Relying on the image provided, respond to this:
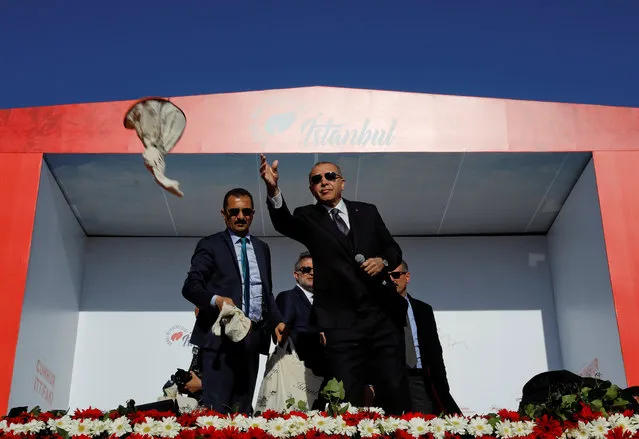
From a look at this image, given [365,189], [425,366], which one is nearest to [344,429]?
[425,366]

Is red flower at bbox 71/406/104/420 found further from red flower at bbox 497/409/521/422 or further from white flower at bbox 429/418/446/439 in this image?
red flower at bbox 497/409/521/422

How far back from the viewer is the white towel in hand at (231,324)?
4.27 meters

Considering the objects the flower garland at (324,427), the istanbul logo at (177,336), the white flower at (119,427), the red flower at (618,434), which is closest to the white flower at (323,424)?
the flower garland at (324,427)

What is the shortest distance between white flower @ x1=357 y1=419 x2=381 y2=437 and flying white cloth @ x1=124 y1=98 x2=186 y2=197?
2.03 meters

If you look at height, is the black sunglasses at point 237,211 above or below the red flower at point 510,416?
above

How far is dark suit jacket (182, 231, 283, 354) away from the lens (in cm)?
452

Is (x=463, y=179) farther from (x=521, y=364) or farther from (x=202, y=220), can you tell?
(x=202, y=220)

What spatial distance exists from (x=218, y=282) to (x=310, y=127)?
495 centimetres

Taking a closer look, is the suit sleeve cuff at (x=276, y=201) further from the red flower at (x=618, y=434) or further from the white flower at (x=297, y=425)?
the red flower at (x=618, y=434)

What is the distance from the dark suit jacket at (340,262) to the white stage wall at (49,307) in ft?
17.3

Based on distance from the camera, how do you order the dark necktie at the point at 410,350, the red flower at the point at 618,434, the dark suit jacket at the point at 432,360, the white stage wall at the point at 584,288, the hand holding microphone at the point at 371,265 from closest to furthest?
the red flower at the point at 618,434 → the hand holding microphone at the point at 371,265 → the dark necktie at the point at 410,350 → the dark suit jacket at the point at 432,360 → the white stage wall at the point at 584,288

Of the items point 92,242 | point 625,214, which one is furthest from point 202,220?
point 625,214

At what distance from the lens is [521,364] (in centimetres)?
1038

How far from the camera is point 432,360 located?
5.34 m
